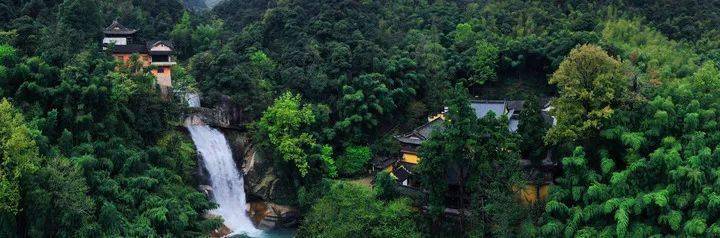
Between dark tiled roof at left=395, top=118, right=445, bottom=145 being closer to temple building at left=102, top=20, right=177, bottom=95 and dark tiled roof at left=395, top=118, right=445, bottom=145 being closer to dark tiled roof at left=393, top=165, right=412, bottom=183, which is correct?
dark tiled roof at left=393, top=165, right=412, bottom=183

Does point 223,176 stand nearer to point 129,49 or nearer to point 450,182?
point 129,49

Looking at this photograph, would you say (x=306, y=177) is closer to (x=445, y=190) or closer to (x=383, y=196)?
(x=383, y=196)

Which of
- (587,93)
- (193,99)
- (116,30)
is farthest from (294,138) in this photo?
(587,93)

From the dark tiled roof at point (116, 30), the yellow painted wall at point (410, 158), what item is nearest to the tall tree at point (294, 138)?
the yellow painted wall at point (410, 158)

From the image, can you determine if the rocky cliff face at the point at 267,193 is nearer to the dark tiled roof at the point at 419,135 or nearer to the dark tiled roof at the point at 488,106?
the dark tiled roof at the point at 419,135

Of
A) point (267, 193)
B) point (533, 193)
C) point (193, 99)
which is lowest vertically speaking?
point (267, 193)

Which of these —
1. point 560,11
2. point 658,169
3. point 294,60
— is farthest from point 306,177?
point 560,11
